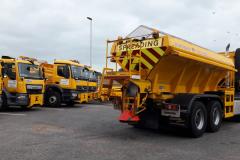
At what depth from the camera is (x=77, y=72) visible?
17969 mm

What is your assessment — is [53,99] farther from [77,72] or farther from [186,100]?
[186,100]

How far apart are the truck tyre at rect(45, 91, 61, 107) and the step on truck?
932 centimetres

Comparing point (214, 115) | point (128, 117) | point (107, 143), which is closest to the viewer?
point (107, 143)

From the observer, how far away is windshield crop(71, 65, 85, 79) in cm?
1770

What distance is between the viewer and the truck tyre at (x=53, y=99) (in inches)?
695

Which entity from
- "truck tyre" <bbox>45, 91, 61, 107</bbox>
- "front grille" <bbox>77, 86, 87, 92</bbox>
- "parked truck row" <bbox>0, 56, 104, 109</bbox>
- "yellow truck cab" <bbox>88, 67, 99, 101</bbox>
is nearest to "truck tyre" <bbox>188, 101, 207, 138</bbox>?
"parked truck row" <bbox>0, 56, 104, 109</bbox>

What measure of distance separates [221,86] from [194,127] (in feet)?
11.1

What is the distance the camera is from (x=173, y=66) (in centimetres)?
845

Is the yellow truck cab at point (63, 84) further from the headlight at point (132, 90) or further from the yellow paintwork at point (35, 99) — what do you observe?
the headlight at point (132, 90)

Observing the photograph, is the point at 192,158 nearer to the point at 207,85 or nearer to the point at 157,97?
the point at 157,97

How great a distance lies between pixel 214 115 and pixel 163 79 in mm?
2515

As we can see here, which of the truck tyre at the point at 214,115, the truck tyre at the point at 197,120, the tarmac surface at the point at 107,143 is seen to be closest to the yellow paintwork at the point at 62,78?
the tarmac surface at the point at 107,143

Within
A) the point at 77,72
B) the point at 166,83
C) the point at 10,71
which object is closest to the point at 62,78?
the point at 77,72

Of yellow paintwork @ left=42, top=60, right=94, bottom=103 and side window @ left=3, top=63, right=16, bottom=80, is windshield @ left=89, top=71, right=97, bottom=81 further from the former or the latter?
side window @ left=3, top=63, right=16, bottom=80
